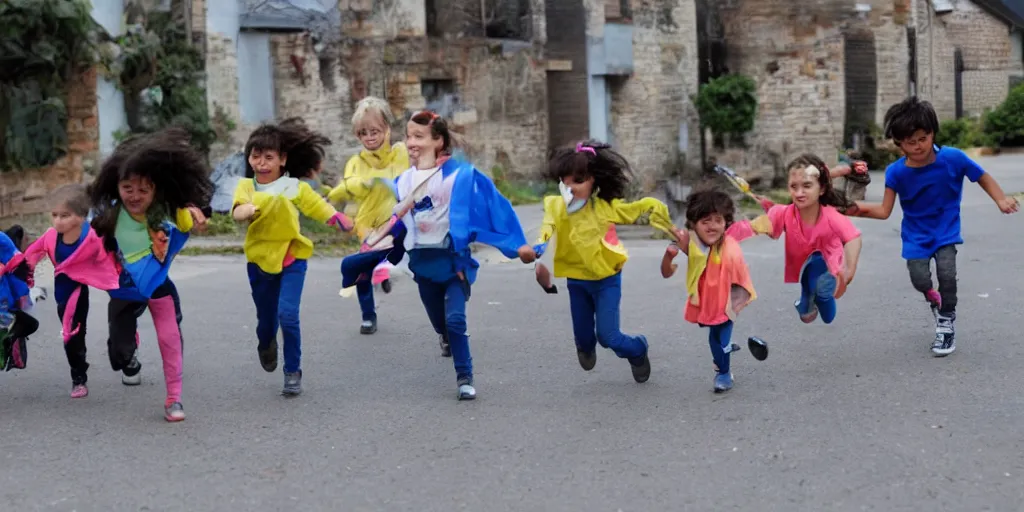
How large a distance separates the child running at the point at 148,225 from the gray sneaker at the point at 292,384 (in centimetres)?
64

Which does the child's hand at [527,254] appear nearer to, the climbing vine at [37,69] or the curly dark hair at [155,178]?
the curly dark hair at [155,178]

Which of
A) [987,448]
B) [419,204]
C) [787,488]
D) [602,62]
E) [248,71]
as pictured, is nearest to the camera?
[787,488]

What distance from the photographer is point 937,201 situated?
24.3 feet

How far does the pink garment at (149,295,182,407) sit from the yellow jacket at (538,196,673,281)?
6.42ft

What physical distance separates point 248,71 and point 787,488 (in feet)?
47.3

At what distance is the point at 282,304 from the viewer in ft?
22.1

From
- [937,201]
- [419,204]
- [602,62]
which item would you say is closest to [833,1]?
[602,62]

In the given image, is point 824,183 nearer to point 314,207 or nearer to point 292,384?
point 314,207

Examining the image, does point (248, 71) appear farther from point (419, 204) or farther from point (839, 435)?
point (839, 435)

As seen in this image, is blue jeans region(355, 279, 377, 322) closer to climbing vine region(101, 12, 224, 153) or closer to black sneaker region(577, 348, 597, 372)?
black sneaker region(577, 348, 597, 372)

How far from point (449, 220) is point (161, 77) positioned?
10.9 metres

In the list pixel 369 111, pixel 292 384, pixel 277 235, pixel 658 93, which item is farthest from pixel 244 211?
pixel 658 93

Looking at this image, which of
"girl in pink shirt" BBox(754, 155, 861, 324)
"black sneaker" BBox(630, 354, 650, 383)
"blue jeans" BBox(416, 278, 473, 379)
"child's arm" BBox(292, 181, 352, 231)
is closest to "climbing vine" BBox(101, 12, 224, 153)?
"child's arm" BBox(292, 181, 352, 231)

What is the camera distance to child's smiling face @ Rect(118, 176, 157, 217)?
250 inches
